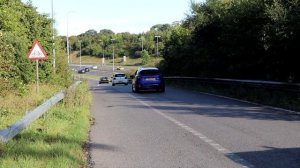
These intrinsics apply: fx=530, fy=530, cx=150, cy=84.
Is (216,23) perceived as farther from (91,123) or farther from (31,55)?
(91,123)

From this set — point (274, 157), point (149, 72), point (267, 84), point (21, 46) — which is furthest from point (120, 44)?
point (274, 157)

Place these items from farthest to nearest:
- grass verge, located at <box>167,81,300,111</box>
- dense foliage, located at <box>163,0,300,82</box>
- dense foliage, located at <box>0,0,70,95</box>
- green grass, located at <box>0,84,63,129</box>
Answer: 1. dense foliage, located at <box>163,0,300,82</box>
2. dense foliage, located at <box>0,0,70,95</box>
3. grass verge, located at <box>167,81,300,111</box>
4. green grass, located at <box>0,84,63,129</box>

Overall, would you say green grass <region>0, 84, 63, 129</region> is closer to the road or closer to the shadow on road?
the road

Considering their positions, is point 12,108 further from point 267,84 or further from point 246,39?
point 246,39

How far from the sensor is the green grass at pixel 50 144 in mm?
8039

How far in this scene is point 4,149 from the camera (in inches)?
333

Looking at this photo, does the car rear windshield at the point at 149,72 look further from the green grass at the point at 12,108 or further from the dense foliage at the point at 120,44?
the dense foliage at the point at 120,44

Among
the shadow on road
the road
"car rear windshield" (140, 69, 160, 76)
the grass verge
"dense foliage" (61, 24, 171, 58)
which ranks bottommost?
the road

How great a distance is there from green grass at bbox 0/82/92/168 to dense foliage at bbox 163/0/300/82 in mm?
11186

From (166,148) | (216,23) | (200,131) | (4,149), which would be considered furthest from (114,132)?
(216,23)

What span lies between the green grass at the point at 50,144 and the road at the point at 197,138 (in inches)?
14.1

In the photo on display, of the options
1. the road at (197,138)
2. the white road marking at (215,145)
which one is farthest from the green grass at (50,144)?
the white road marking at (215,145)

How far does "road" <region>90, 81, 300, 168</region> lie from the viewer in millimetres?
8883

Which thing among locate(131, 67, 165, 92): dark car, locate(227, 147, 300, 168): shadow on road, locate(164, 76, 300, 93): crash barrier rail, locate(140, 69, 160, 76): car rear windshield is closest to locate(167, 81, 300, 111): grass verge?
locate(164, 76, 300, 93): crash barrier rail
